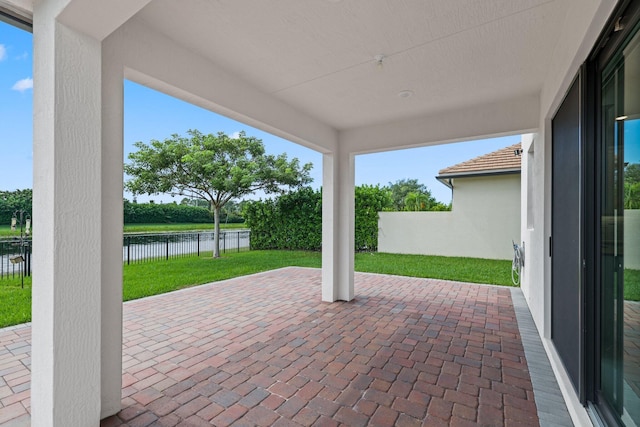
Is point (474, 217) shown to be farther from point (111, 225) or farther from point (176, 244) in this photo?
point (176, 244)

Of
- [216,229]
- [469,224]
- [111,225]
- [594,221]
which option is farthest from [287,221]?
[594,221]

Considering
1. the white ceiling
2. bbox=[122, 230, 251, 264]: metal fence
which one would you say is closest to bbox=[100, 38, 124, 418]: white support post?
the white ceiling

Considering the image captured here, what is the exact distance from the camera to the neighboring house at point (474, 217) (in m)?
9.18

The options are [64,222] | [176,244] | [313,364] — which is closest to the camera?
[64,222]

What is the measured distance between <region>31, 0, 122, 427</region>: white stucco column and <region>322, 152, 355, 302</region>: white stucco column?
3.39m

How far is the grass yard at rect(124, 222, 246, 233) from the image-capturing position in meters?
10.9

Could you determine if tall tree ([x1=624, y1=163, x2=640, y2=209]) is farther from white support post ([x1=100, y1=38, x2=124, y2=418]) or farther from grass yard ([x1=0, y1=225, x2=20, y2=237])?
grass yard ([x1=0, y1=225, x2=20, y2=237])

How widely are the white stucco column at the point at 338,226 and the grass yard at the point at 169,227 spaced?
7423 mm

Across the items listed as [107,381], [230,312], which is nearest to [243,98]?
[107,381]

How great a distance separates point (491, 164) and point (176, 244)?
11.0m

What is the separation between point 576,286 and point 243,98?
11.0 ft

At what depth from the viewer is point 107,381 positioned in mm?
2043

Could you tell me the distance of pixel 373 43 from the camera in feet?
8.14

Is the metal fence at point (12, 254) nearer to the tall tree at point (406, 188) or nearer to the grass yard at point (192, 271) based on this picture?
the grass yard at point (192, 271)
